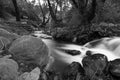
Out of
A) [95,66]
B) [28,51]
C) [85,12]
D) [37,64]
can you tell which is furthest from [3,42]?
[85,12]

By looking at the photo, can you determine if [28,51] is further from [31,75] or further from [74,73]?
[74,73]

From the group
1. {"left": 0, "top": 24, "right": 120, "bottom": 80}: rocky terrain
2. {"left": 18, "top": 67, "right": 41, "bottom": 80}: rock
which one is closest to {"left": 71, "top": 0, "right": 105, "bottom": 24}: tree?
{"left": 0, "top": 24, "right": 120, "bottom": 80}: rocky terrain

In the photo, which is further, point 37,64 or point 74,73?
point 74,73

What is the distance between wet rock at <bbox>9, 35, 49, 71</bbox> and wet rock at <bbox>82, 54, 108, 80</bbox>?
1.59 meters

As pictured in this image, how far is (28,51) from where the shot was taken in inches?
136

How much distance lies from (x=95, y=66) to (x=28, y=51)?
7.62ft

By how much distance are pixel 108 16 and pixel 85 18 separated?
477 centimetres

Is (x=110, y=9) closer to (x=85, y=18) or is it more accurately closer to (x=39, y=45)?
A: (x=85, y=18)

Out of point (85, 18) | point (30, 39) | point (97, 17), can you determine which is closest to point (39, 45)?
point (30, 39)

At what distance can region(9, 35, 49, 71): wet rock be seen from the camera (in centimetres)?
339

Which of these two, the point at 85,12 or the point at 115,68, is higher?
the point at 85,12

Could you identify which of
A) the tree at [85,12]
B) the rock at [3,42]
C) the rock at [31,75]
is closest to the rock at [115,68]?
the rock at [31,75]

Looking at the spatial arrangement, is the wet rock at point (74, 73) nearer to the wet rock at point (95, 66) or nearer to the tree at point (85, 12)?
the wet rock at point (95, 66)

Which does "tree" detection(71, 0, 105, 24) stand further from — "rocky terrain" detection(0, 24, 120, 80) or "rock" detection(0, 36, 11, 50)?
"rock" detection(0, 36, 11, 50)
